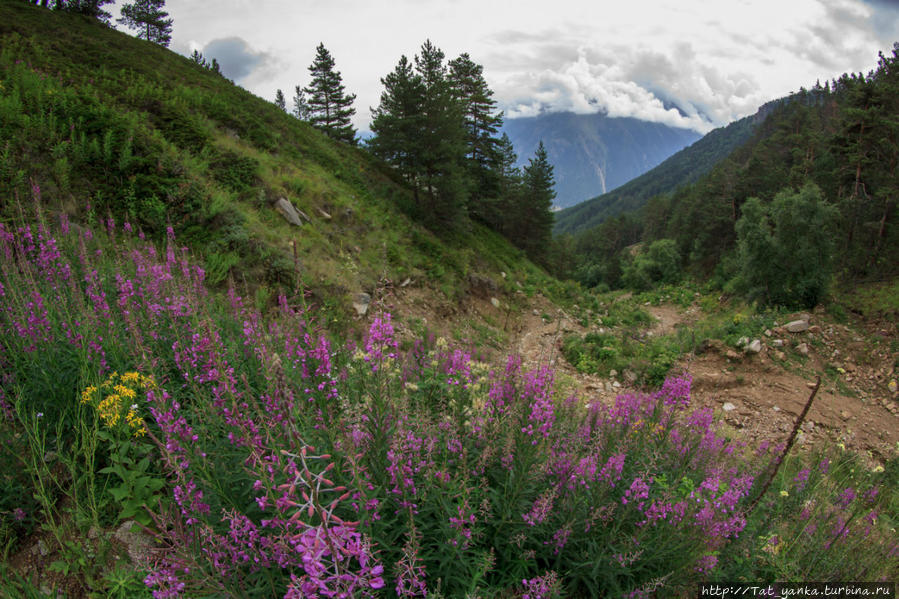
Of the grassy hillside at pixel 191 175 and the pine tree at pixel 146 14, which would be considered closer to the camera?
the grassy hillside at pixel 191 175

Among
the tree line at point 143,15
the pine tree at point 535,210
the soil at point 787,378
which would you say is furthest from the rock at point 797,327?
the tree line at point 143,15

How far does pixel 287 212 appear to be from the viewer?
39.8 ft

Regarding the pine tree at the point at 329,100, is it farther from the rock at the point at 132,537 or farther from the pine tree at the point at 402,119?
the rock at the point at 132,537

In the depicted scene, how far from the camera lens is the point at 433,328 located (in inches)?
488

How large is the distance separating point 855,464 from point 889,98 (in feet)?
97.3

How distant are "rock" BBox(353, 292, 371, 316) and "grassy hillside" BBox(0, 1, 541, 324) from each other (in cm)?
30

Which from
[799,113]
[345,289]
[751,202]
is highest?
[799,113]

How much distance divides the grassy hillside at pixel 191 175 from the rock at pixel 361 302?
0.30 m

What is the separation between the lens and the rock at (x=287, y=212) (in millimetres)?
12088

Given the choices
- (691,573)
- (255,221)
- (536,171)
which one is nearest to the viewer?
(691,573)

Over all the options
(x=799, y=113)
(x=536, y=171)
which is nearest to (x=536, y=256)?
(x=536, y=171)

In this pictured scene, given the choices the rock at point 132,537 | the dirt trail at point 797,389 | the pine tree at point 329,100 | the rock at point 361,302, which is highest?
the pine tree at point 329,100

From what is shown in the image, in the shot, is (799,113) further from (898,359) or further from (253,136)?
(253,136)

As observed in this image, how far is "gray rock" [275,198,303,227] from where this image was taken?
476 inches
